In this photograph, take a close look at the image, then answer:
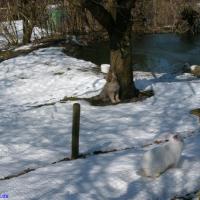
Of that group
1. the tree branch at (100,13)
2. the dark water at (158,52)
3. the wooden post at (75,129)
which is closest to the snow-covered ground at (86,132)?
the wooden post at (75,129)

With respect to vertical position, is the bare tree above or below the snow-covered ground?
above

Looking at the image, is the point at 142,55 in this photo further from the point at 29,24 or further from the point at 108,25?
the point at 108,25

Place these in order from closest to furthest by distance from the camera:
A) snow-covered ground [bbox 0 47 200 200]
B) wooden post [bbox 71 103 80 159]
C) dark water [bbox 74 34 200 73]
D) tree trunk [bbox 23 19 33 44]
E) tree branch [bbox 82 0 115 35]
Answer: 1. snow-covered ground [bbox 0 47 200 200]
2. wooden post [bbox 71 103 80 159]
3. tree branch [bbox 82 0 115 35]
4. dark water [bbox 74 34 200 73]
5. tree trunk [bbox 23 19 33 44]

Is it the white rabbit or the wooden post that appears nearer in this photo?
the white rabbit

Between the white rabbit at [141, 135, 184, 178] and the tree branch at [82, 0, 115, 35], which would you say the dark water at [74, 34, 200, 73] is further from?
the white rabbit at [141, 135, 184, 178]

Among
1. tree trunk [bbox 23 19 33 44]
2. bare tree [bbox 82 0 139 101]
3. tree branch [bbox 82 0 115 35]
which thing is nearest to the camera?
tree branch [bbox 82 0 115 35]

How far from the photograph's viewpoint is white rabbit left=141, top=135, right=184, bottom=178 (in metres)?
6.41

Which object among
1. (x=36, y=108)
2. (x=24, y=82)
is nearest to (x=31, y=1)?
(x=24, y=82)

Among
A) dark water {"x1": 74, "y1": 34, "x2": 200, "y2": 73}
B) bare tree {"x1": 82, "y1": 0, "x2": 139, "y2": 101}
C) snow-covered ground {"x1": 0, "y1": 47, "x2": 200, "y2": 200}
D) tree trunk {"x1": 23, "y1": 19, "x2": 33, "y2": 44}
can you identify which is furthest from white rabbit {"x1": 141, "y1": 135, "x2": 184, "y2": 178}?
tree trunk {"x1": 23, "y1": 19, "x2": 33, "y2": 44}

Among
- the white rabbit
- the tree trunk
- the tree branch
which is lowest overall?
the white rabbit

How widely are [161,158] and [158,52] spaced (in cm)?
1376

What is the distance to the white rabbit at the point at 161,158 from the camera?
6.41 metres

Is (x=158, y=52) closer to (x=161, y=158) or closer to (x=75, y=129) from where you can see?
(x=75, y=129)

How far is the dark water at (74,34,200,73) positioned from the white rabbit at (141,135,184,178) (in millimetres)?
10269
